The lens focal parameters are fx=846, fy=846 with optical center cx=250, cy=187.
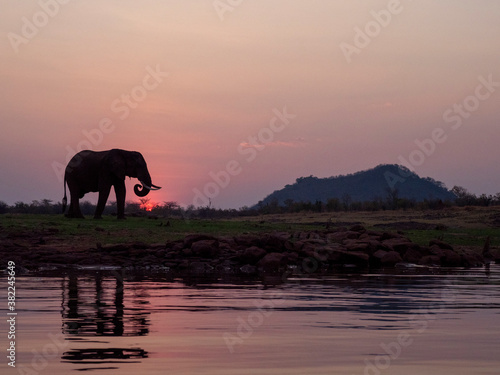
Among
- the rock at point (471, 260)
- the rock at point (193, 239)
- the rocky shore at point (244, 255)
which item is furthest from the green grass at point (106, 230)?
the rock at point (471, 260)

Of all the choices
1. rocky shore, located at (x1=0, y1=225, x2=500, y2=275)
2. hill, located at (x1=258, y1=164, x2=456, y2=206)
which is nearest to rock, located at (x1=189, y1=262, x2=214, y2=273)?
rocky shore, located at (x1=0, y1=225, x2=500, y2=275)

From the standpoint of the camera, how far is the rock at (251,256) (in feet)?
93.6

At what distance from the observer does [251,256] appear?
93.8 ft

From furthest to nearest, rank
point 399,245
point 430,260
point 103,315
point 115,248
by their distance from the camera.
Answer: point 399,245
point 430,260
point 115,248
point 103,315

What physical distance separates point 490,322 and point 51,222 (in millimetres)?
26242

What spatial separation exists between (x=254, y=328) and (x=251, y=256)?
52.0 feet

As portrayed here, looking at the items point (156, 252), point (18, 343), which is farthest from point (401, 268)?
point (18, 343)

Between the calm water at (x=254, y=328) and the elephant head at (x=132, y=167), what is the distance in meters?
20.5

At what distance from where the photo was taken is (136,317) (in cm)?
1380

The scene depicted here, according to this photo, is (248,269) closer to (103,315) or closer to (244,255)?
(244,255)

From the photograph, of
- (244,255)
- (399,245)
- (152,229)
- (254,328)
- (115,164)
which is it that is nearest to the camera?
(254,328)

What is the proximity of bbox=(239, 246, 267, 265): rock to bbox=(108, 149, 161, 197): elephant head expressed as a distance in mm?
14378

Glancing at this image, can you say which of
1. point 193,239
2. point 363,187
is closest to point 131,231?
point 193,239

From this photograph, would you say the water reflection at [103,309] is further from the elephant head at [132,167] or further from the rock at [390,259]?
the elephant head at [132,167]
